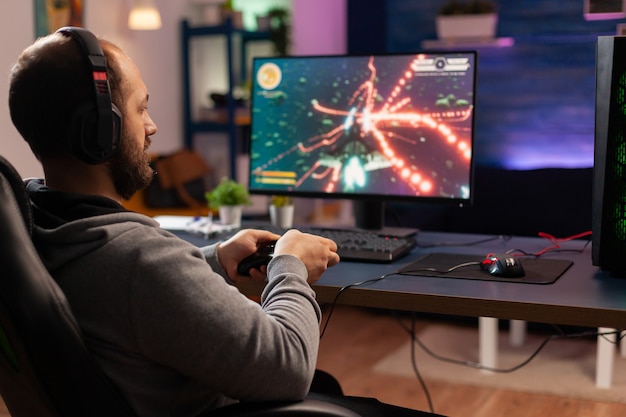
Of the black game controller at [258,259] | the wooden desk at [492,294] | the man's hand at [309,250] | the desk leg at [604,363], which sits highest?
the man's hand at [309,250]

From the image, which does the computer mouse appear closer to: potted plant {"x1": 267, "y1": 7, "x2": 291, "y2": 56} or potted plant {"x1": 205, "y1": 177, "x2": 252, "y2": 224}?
potted plant {"x1": 205, "y1": 177, "x2": 252, "y2": 224}

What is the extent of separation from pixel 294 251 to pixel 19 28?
3.08 meters

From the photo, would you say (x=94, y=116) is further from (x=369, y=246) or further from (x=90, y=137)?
(x=369, y=246)

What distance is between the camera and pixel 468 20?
453 cm

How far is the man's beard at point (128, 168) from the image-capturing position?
1282mm

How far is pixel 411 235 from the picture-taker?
2289mm

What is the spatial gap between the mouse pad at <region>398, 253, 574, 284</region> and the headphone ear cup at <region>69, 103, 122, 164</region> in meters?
0.78

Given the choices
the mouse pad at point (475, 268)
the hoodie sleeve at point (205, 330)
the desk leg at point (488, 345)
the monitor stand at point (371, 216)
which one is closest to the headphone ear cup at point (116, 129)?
the hoodie sleeve at point (205, 330)

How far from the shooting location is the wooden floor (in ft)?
10.5

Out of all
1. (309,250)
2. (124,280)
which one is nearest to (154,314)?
(124,280)

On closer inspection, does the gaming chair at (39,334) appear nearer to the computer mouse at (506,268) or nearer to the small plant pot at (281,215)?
the computer mouse at (506,268)

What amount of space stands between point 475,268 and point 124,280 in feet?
3.05

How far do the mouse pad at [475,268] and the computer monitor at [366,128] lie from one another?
246mm

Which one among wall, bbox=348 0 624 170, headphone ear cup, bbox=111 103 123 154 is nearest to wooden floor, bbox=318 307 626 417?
wall, bbox=348 0 624 170
